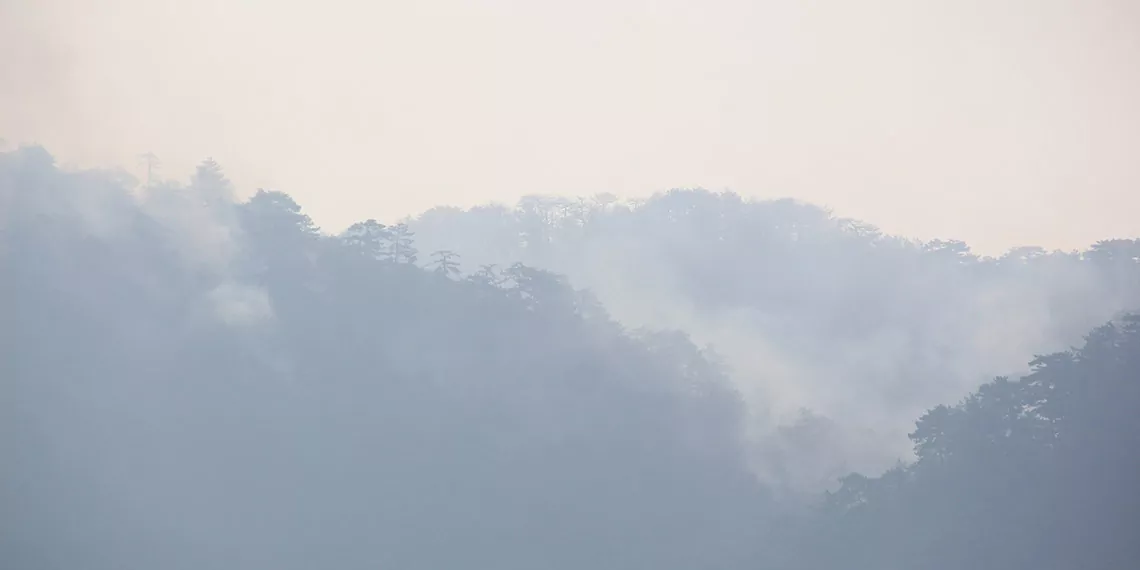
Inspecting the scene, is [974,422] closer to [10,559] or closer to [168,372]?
[168,372]

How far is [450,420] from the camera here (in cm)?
3731

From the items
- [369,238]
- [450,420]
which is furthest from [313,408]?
[369,238]

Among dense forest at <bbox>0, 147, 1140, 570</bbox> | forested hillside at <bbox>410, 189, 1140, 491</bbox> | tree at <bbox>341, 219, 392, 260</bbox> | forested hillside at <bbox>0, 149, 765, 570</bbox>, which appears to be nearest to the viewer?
dense forest at <bbox>0, 147, 1140, 570</bbox>

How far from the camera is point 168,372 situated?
36.6 meters

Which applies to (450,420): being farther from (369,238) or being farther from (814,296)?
(814,296)

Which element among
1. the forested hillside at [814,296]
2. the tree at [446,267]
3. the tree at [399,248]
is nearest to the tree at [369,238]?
the tree at [399,248]

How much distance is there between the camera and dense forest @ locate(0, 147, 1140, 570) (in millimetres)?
33125

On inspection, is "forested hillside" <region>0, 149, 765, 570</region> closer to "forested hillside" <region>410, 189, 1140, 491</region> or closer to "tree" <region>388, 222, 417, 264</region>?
"tree" <region>388, 222, 417, 264</region>

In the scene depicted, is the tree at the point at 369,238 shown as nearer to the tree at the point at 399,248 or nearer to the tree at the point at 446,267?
the tree at the point at 399,248

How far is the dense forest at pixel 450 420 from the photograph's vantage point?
109 ft

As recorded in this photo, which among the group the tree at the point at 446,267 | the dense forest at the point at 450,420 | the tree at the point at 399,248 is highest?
the tree at the point at 399,248

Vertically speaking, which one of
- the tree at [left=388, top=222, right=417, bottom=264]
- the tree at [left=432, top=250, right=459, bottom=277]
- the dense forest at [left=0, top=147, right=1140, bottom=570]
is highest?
the tree at [left=388, top=222, right=417, bottom=264]

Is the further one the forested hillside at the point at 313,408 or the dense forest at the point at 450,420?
the forested hillside at the point at 313,408

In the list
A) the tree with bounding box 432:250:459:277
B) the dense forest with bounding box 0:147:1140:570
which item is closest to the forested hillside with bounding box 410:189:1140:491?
the dense forest with bounding box 0:147:1140:570
